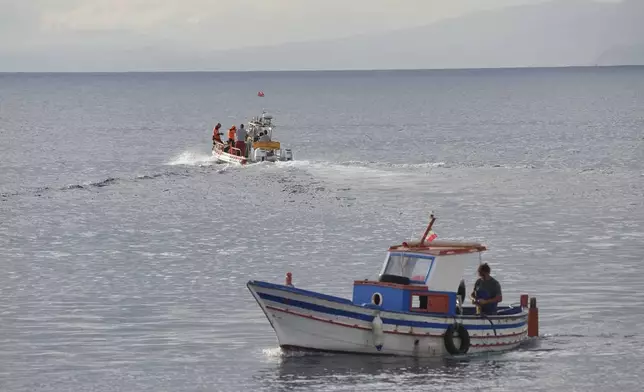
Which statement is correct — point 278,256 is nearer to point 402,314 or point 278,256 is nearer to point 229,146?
point 402,314

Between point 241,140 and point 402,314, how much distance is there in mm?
56582

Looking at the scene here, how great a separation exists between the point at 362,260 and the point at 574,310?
1114 cm

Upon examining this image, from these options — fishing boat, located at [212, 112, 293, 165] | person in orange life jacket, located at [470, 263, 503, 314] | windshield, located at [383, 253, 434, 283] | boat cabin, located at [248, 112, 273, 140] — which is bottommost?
person in orange life jacket, located at [470, 263, 503, 314]

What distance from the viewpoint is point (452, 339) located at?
3275 centimetres

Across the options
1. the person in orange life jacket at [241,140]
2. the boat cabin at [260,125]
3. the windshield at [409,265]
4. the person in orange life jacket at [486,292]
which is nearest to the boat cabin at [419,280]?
the windshield at [409,265]

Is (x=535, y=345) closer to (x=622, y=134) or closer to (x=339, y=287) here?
(x=339, y=287)

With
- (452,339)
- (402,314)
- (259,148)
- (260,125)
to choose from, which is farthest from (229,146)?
(402,314)

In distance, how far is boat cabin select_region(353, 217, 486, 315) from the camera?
3266 cm

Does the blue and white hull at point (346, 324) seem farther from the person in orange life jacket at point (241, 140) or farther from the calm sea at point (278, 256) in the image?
the person in orange life jacket at point (241, 140)

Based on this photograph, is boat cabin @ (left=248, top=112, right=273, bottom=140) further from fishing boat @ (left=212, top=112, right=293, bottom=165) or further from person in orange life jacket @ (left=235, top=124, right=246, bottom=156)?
person in orange life jacket @ (left=235, top=124, right=246, bottom=156)

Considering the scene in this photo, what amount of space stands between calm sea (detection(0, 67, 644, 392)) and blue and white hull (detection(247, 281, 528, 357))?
46cm

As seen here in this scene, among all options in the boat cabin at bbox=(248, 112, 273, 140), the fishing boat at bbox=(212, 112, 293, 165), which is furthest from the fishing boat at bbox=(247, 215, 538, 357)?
the boat cabin at bbox=(248, 112, 273, 140)

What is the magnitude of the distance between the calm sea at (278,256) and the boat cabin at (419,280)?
1.47m

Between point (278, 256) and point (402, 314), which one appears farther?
point (278, 256)
